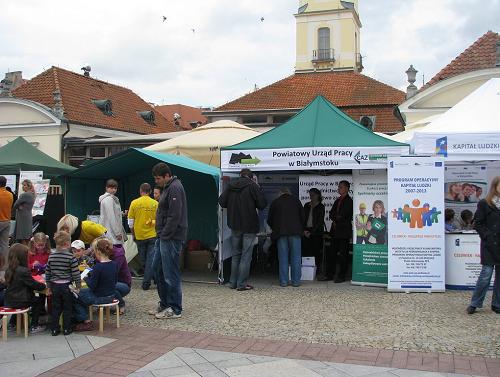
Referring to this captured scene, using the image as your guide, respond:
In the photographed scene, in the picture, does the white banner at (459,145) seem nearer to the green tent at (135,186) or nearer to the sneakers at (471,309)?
the sneakers at (471,309)

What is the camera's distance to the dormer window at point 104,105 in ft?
109

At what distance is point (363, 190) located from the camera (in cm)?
909

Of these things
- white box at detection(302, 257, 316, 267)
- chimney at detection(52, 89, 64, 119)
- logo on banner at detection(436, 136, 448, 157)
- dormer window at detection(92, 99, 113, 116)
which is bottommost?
white box at detection(302, 257, 316, 267)

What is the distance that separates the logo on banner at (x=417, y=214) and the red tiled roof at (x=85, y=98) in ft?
76.8

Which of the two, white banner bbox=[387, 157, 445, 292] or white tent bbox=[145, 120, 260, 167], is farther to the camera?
white tent bbox=[145, 120, 260, 167]

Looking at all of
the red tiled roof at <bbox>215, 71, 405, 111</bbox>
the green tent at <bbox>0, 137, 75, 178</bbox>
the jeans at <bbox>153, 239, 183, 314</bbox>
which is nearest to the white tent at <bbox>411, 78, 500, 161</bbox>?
the jeans at <bbox>153, 239, 183, 314</bbox>

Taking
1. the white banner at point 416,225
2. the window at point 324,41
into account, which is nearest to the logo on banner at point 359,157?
the white banner at point 416,225

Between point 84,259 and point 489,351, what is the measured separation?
4.91 metres

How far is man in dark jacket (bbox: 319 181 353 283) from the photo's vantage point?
9477 mm

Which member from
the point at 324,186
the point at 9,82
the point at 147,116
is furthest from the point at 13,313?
the point at 147,116

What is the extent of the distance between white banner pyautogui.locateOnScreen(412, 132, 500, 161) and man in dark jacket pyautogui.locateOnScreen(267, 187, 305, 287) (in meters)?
2.15

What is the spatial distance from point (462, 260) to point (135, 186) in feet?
23.4

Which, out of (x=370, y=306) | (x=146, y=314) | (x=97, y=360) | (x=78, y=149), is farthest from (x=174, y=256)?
(x=78, y=149)

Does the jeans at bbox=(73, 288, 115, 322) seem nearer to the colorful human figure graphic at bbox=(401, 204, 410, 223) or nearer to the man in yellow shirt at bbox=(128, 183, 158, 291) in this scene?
the man in yellow shirt at bbox=(128, 183, 158, 291)
